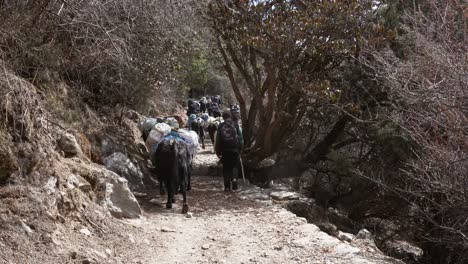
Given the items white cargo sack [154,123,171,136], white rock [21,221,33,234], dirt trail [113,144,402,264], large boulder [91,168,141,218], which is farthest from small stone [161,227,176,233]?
white cargo sack [154,123,171,136]

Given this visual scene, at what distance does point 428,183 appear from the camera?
920 centimetres

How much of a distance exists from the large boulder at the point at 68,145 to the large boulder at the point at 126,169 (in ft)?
7.99

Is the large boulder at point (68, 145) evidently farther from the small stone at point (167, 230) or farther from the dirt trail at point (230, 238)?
the small stone at point (167, 230)

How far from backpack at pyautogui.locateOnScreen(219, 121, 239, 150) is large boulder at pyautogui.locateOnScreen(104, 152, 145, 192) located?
2065 mm

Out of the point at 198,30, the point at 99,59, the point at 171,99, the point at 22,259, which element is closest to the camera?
the point at 22,259

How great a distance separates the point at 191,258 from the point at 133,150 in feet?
20.4

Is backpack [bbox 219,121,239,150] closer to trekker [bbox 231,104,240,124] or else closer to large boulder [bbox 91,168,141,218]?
trekker [bbox 231,104,240,124]

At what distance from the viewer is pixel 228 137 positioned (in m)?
11.4

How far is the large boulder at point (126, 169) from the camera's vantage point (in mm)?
10578

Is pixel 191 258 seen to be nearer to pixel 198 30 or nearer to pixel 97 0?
pixel 97 0

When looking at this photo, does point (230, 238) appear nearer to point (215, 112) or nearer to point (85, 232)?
point (85, 232)

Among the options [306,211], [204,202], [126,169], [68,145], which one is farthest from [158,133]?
[306,211]

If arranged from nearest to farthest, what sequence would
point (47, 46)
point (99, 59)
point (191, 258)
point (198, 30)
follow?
point (191, 258) < point (47, 46) < point (99, 59) < point (198, 30)

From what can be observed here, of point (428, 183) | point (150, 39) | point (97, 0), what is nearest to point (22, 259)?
point (97, 0)
